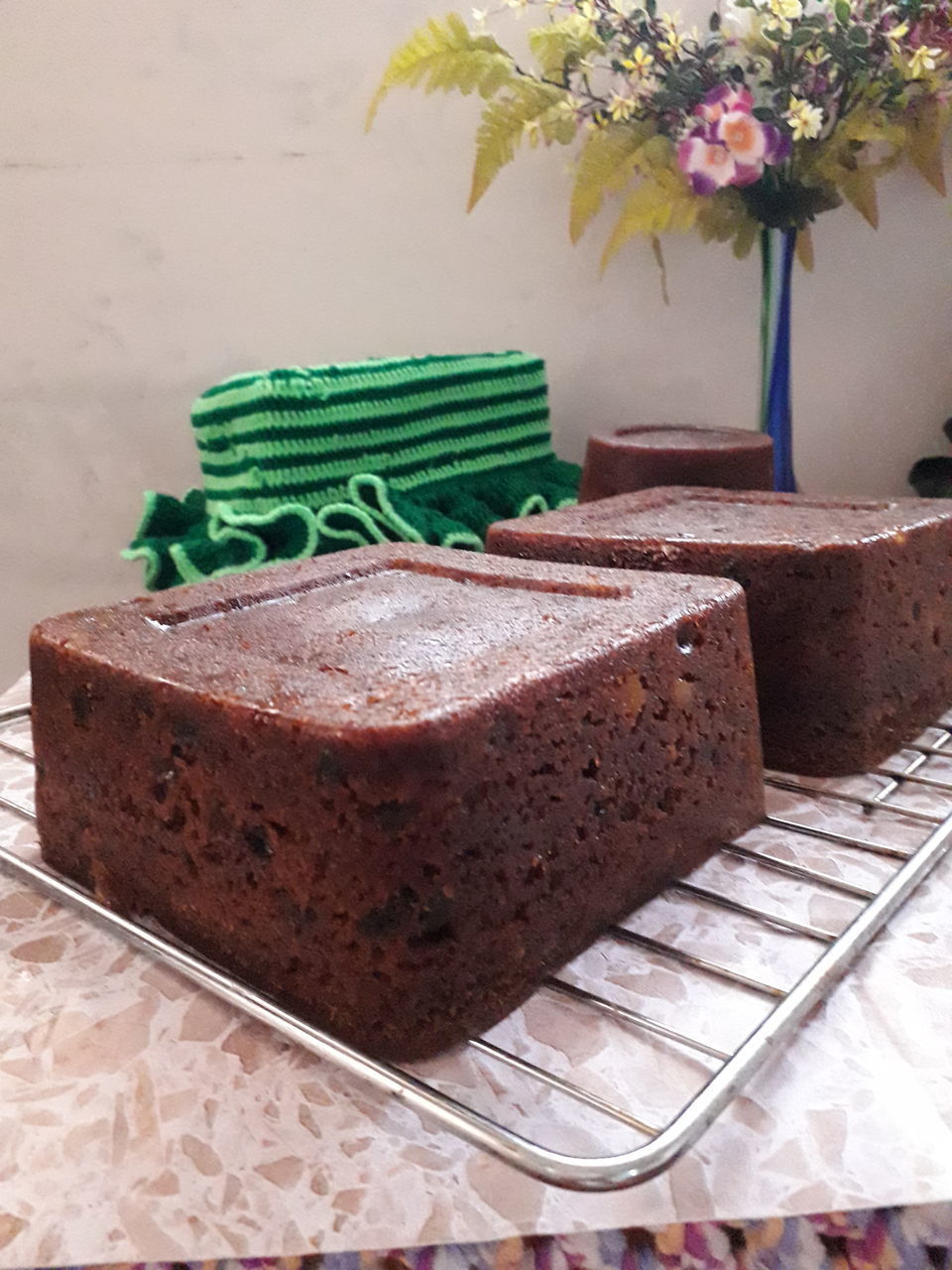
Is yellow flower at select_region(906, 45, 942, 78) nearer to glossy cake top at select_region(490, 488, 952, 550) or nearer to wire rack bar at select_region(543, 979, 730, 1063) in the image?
glossy cake top at select_region(490, 488, 952, 550)

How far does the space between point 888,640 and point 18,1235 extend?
69 centimetres

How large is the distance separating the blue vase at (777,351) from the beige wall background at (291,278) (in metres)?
0.16

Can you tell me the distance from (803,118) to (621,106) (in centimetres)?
19

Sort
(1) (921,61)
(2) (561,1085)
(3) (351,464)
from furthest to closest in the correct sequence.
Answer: (3) (351,464), (1) (921,61), (2) (561,1085)

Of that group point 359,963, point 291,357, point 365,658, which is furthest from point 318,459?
point 359,963

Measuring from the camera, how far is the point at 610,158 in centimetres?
113

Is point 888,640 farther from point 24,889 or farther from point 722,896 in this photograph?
point 24,889

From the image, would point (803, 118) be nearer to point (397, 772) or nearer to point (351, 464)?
point (351, 464)

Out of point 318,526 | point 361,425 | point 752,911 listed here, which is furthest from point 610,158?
point 752,911

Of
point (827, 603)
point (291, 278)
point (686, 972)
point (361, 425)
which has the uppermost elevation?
point (291, 278)

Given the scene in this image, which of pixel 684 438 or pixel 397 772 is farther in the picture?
pixel 684 438

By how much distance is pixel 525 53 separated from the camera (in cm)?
129

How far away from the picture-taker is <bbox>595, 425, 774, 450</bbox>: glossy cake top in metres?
1.09

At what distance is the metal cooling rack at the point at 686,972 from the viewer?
406mm
